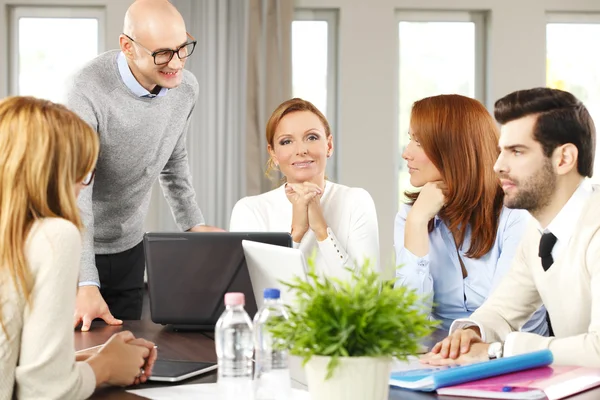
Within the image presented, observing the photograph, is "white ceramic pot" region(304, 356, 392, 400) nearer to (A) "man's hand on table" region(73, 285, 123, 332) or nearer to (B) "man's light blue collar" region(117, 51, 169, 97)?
(A) "man's hand on table" region(73, 285, 123, 332)

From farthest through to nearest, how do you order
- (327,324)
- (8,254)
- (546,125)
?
1. (546,125)
2. (8,254)
3. (327,324)

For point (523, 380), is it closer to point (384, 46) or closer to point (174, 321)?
point (174, 321)

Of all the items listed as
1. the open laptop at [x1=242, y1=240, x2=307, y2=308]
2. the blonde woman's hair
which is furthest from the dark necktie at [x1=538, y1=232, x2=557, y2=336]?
the blonde woman's hair

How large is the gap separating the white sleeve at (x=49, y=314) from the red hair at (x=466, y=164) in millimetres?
1472

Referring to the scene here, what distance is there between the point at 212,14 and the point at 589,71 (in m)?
2.71

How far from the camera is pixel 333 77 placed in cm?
529

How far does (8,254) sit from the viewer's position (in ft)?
4.11

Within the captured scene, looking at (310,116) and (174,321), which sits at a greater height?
(310,116)

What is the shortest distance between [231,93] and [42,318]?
12.8 feet

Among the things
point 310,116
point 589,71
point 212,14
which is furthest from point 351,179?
point 310,116

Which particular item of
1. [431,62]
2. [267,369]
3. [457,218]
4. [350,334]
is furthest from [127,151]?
[431,62]

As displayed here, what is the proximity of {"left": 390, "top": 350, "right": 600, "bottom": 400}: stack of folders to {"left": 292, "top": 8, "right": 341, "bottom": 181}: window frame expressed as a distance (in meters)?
3.73

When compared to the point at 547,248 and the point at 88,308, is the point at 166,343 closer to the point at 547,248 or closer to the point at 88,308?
the point at 88,308

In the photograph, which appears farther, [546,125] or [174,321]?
[174,321]
